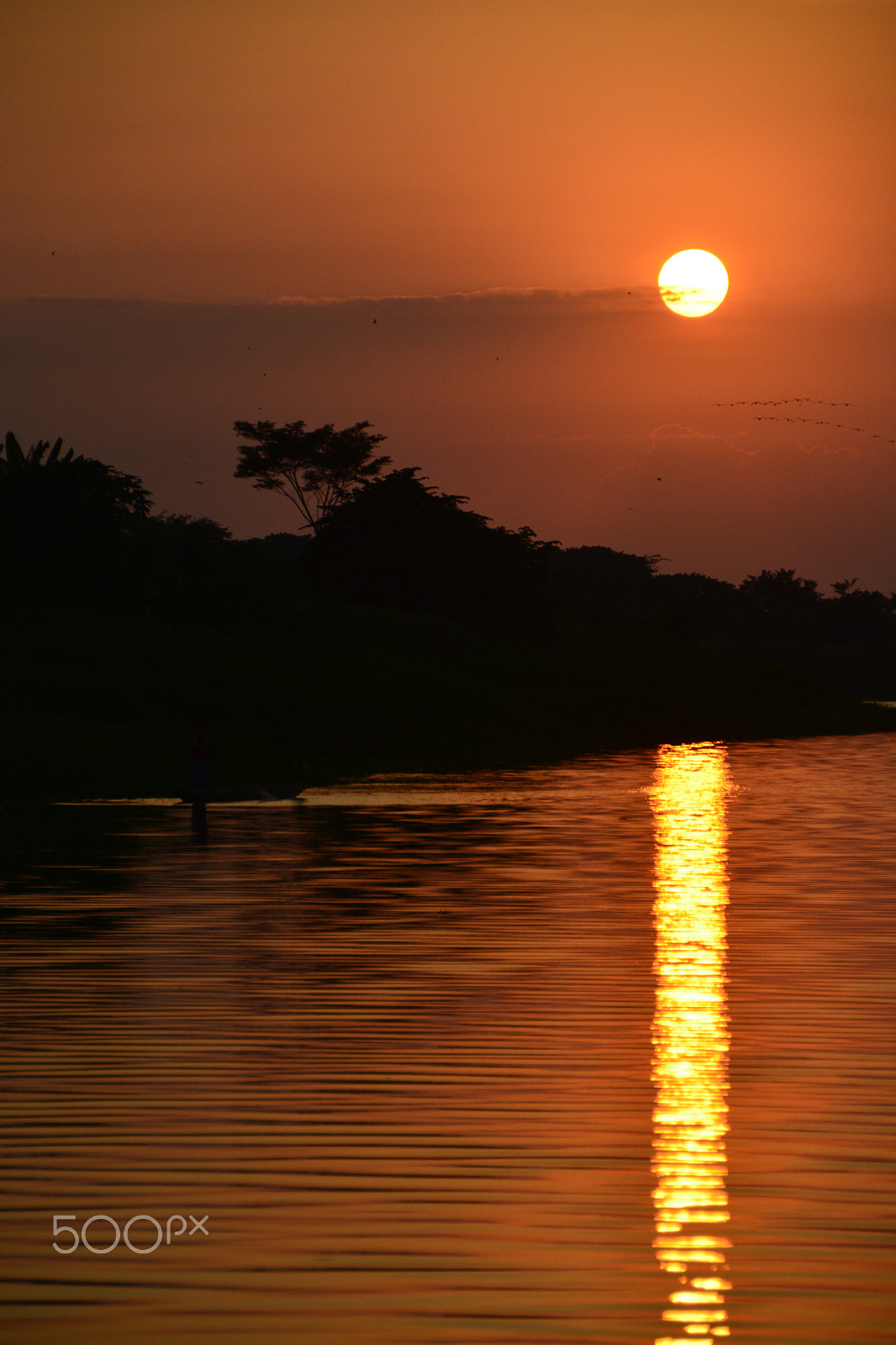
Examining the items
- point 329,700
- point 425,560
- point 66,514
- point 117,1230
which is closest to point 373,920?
point 117,1230

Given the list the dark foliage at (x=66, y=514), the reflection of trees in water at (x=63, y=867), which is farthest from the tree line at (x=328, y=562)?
A: the reflection of trees in water at (x=63, y=867)

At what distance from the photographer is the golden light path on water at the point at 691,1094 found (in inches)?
267

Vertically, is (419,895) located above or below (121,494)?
below

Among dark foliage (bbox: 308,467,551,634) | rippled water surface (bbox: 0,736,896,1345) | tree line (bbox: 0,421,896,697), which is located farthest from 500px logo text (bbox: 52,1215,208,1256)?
dark foliage (bbox: 308,467,551,634)

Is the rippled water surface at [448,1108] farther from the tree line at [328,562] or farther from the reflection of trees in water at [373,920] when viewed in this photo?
the tree line at [328,562]

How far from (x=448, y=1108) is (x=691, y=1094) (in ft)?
4.77

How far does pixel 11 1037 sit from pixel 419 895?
8.56m

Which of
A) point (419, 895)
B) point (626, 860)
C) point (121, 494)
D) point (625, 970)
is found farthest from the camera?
point (121, 494)

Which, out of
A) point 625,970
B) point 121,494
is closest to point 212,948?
point 625,970

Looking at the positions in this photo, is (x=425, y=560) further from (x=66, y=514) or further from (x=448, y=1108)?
(x=448, y=1108)

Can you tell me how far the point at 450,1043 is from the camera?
11266 millimetres

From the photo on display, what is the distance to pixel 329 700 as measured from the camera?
181ft

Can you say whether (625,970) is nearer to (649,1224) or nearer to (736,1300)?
(649,1224)

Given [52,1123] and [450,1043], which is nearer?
[52,1123]
